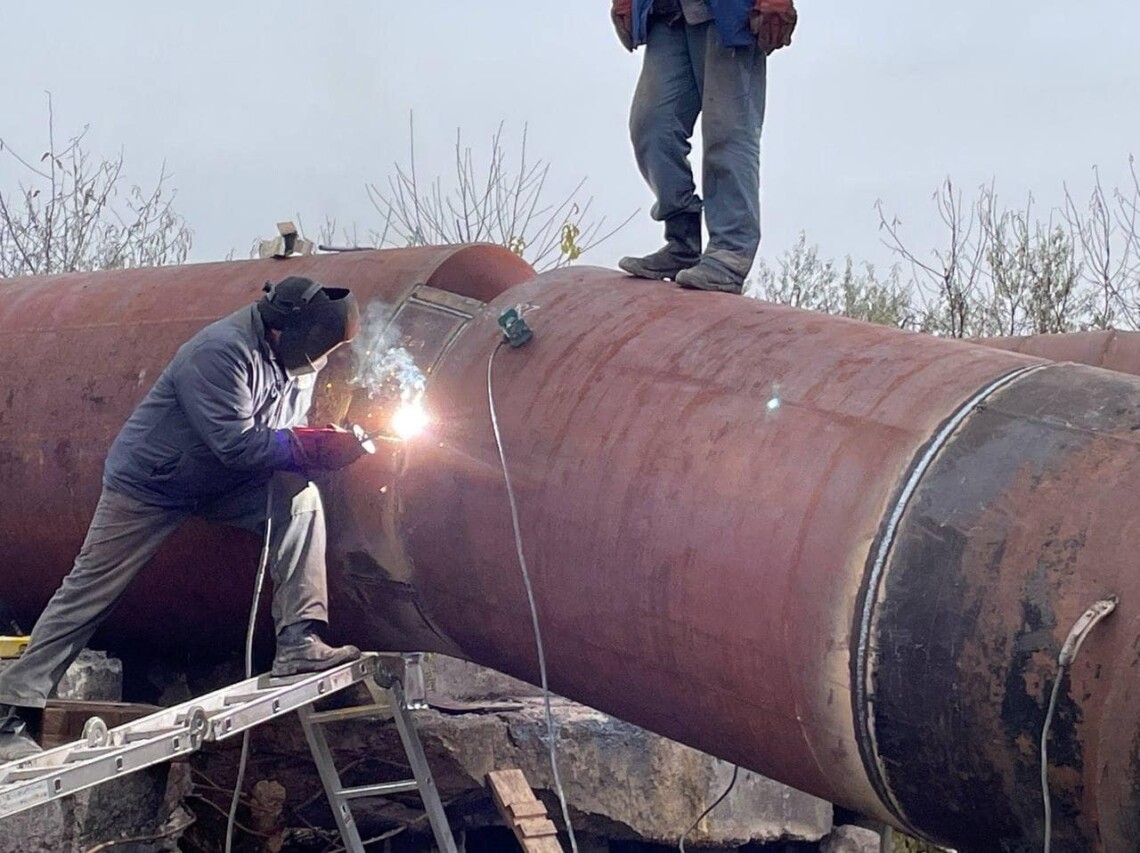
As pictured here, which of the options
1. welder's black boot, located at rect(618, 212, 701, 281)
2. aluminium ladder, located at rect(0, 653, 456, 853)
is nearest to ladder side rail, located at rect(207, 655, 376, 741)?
Answer: aluminium ladder, located at rect(0, 653, 456, 853)

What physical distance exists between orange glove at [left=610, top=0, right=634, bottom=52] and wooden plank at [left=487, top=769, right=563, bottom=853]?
250cm

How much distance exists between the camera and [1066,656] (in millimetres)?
2486

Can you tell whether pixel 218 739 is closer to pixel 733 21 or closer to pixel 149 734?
pixel 149 734

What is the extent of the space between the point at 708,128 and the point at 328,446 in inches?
57.3

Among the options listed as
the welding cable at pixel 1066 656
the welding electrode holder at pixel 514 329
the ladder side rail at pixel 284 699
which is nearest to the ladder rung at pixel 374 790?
the ladder side rail at pixel 284 699

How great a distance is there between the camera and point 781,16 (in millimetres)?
3943

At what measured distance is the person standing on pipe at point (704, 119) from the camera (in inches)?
157

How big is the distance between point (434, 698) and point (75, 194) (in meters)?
11.3

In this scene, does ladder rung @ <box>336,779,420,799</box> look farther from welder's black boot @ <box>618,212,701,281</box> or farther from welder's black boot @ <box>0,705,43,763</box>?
welder's black boot @ <box>618,212,701,281</box>

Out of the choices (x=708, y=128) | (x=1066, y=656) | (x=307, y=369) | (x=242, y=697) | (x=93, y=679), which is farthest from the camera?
(x=93, y=679)

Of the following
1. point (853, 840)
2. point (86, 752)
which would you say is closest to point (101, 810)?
point (86, 752)

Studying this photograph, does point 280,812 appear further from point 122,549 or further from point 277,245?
point 277,245

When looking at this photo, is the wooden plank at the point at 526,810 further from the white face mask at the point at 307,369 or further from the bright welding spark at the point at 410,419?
the white face mask at the point at 307,369

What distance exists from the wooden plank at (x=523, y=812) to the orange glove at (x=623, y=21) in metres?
2.50
